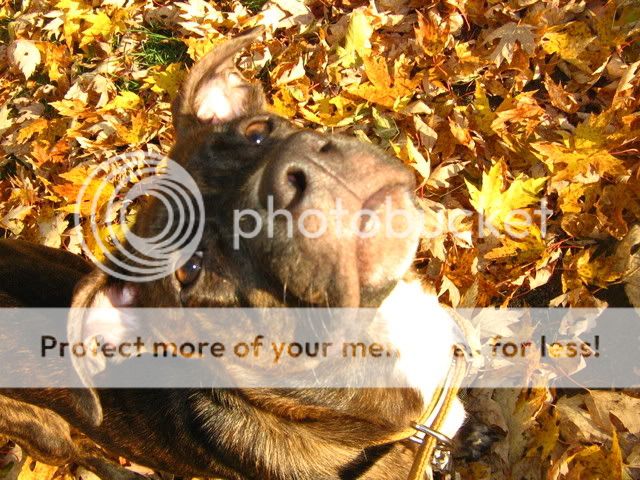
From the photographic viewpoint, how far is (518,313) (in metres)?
4.44

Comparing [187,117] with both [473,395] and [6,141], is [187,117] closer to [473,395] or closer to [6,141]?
[473,395]

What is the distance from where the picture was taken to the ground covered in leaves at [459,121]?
165 inches

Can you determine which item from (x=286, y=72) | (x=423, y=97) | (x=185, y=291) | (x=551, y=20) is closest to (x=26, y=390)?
(x=185, y=291)

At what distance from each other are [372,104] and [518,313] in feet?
6.90

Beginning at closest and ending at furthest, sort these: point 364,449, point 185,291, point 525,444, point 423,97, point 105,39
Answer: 1. point 185,291
2. point 364,449
3. point 525,444
4. point 423,97
5. point 105,39

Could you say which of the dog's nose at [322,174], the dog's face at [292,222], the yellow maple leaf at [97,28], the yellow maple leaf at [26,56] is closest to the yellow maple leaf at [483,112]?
the dog's face at [292,222]

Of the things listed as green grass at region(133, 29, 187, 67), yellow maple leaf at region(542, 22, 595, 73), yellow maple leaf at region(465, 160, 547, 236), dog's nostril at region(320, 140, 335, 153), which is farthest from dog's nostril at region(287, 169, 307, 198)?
green grass at region(133, 29, 187, 67)

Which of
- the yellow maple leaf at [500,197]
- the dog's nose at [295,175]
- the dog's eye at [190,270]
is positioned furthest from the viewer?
the yellow maple leaf at [500,197]

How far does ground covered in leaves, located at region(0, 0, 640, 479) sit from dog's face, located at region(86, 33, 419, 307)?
1.74 metres

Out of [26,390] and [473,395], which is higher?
[26,390]

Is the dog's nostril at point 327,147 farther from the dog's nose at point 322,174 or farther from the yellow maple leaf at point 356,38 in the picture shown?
the yellow maple leaf at point 356,38

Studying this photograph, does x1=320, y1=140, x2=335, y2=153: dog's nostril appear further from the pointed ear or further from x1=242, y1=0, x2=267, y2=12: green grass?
x1=242, y1=0, x2=267, y2=12: green grass

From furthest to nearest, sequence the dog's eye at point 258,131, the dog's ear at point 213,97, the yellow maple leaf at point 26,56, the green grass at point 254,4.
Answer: the yellow maple leaf at point 26,56, the green grass at point 254,4, the dog's ear at point 213,97, the dog's eye at point 258,131

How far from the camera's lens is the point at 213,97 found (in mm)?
3920
